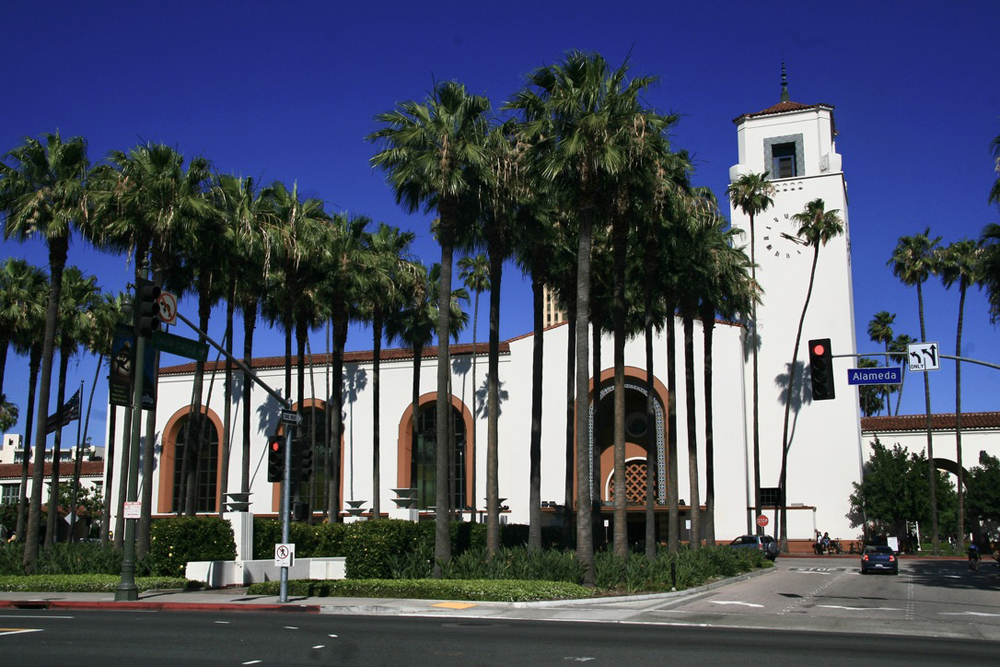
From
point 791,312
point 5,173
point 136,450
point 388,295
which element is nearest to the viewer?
point 136,450

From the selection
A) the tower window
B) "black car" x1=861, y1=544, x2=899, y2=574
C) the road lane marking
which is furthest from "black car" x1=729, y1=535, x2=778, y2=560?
the road lane marking

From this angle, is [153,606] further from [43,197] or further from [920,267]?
[920,267]

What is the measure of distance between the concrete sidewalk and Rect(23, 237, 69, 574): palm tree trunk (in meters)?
4.70

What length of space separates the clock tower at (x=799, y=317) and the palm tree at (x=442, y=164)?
102 ft

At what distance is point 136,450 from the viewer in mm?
22141

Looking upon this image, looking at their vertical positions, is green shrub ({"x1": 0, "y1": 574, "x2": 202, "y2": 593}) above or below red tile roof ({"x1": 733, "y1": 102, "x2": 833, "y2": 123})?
below

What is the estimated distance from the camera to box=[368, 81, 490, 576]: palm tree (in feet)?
81.9

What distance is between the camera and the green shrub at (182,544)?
2652 cm

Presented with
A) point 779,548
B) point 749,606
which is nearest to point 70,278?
point 749,606

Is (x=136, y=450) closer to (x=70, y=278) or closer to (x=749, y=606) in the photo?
(x=749, y=606)

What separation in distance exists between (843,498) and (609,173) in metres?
37.0

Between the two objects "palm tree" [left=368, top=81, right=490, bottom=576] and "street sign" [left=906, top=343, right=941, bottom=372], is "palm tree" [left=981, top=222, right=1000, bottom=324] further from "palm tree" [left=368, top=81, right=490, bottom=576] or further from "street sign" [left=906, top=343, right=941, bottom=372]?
"palm tree" [left=368, top=81, right=490, bottom=576]

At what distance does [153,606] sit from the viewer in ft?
67.7

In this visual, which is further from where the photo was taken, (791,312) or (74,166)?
(791,312)
